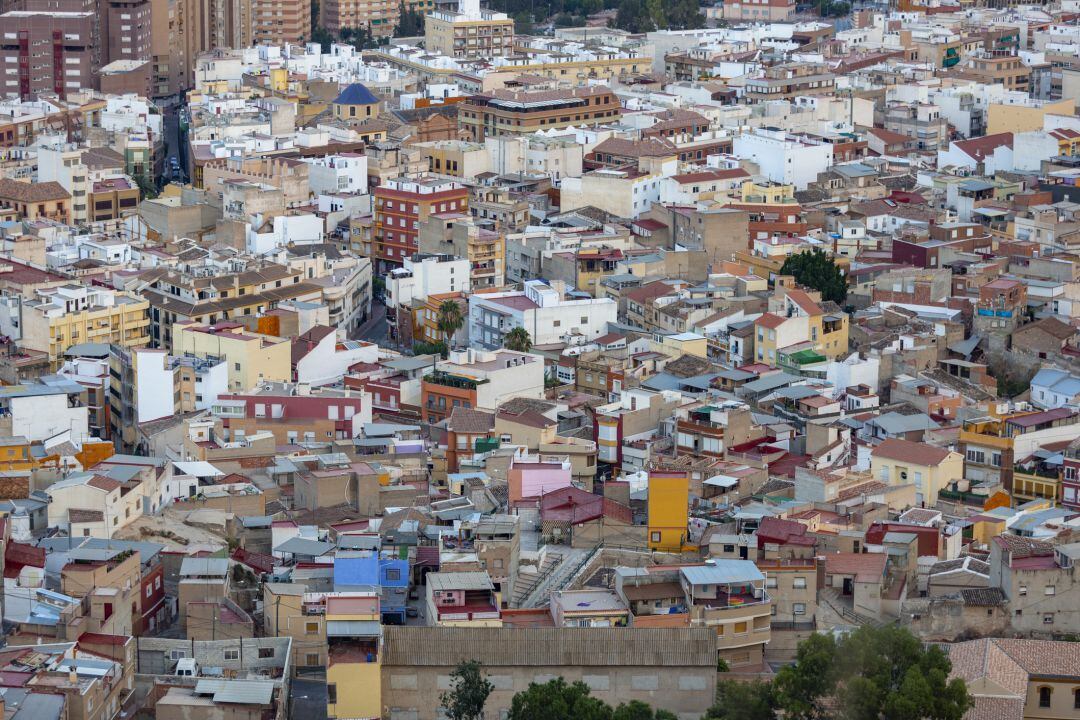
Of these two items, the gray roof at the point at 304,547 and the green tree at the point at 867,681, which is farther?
the gray roof at the point at 304,547

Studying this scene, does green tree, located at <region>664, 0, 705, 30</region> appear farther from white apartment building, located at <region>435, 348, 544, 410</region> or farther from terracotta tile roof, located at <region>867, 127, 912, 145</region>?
white apartment building, located at <region>435, 348, 544, 410</region>

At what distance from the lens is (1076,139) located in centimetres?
4491

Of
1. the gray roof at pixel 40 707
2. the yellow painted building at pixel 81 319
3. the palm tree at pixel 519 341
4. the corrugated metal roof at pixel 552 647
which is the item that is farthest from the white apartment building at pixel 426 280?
the gray roof at pixel 40 707

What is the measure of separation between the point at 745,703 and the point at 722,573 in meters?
2.31

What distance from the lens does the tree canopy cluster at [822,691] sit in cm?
1895

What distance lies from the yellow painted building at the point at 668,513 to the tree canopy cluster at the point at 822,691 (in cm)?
376

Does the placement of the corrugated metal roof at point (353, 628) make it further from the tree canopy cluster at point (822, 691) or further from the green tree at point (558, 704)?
the green tree at point (558, 704)

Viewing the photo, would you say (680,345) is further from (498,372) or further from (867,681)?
(867,681)

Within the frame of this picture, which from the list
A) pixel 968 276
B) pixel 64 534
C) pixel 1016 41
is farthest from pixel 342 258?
pixel 1016 41

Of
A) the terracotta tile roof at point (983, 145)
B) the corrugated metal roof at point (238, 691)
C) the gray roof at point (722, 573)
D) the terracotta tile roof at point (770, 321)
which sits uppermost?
the terracotta tile roof at point (983, 145)

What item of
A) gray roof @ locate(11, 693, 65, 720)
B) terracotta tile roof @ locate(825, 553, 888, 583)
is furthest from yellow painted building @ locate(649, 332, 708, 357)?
gray roof @ locate(11, 693, 65, 720)

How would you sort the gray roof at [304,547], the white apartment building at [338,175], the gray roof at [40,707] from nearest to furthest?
the gray roof at [40,707]
the gray roof at [304,547]
the white apartment building at [338,175]

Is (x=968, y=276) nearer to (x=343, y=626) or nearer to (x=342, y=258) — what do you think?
(x=342, y=258)

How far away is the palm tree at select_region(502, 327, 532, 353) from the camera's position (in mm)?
32656
